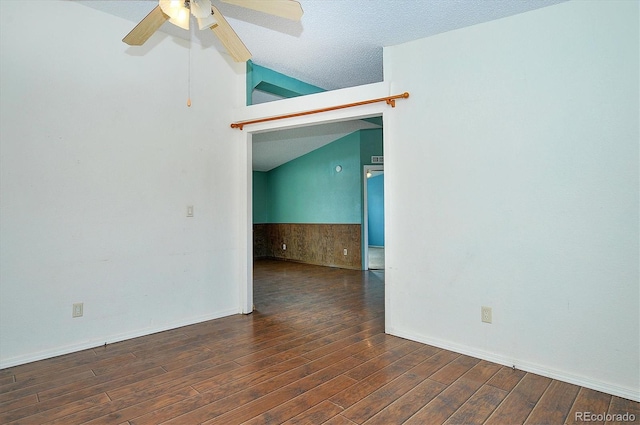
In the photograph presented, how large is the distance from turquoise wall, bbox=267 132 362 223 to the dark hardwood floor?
4.00 meters

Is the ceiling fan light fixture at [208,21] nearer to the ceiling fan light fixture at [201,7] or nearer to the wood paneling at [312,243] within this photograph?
the ceiling fan light fixture at [201,7]

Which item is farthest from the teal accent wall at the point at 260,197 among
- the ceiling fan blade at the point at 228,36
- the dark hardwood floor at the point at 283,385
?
the ceiling fan blade at the point at 228,36

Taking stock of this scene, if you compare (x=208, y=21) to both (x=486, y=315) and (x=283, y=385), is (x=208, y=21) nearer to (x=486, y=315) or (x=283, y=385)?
(x=283, y=385)

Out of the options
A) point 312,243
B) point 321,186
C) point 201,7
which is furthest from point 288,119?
point 312,243

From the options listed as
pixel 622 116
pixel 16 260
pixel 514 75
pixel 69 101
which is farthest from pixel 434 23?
pixel 16 260

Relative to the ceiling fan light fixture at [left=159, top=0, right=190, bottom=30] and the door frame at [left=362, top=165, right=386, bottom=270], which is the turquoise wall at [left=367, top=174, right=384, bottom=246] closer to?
the door frame at [left=362, top=165, right=386, bottom=270]

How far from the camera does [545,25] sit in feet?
8.16

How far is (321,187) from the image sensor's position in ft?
25.2

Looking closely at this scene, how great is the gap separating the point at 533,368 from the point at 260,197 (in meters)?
7.43

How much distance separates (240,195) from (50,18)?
216 centimetres

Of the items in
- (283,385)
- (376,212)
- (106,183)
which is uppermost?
(106,183)

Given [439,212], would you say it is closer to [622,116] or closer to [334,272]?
[622,116]

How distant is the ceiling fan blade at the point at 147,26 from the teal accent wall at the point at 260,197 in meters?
6.69

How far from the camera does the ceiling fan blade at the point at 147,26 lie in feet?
6.71
